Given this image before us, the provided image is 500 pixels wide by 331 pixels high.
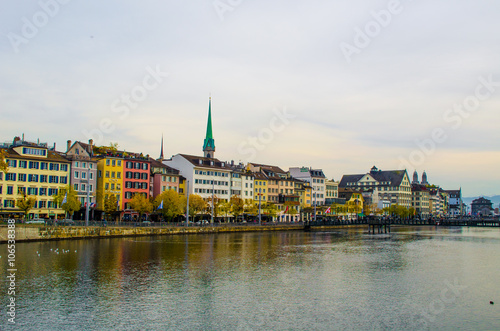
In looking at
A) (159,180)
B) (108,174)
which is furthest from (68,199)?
(159,180)

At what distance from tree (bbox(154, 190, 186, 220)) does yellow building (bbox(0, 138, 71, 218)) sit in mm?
17191

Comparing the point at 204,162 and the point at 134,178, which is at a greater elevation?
the point at 204,162

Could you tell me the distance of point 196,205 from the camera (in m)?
97.4

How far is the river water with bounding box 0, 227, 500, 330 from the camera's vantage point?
1014 inches

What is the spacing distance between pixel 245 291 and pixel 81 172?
207ft

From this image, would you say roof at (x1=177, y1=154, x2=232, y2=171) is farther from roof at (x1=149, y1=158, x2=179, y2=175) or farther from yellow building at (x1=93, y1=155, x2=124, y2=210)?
yellow building at (x1=93, y1=155, x2=124, y2=210)

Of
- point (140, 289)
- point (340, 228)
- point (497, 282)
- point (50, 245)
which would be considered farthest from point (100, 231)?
point (340, 228)

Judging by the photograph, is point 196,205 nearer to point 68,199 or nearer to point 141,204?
point 141,204

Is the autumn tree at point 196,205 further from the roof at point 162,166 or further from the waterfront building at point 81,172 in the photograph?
the waterfront building at point 81,172

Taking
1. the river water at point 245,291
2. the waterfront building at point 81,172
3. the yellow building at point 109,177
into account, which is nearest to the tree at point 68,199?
the waterfront building at point 81,172

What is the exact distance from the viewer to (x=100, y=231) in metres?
69.6

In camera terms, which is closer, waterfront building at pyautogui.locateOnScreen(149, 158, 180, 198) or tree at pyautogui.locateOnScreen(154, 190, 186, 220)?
tree at pyautogui.locateOnScreen(154, 190, 186, 220)

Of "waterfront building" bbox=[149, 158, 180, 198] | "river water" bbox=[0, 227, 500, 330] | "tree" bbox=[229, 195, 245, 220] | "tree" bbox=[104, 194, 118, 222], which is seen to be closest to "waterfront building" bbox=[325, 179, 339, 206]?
"tree" bbox=[229, 195, 245, 220]

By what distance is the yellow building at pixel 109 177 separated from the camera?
8919cm
